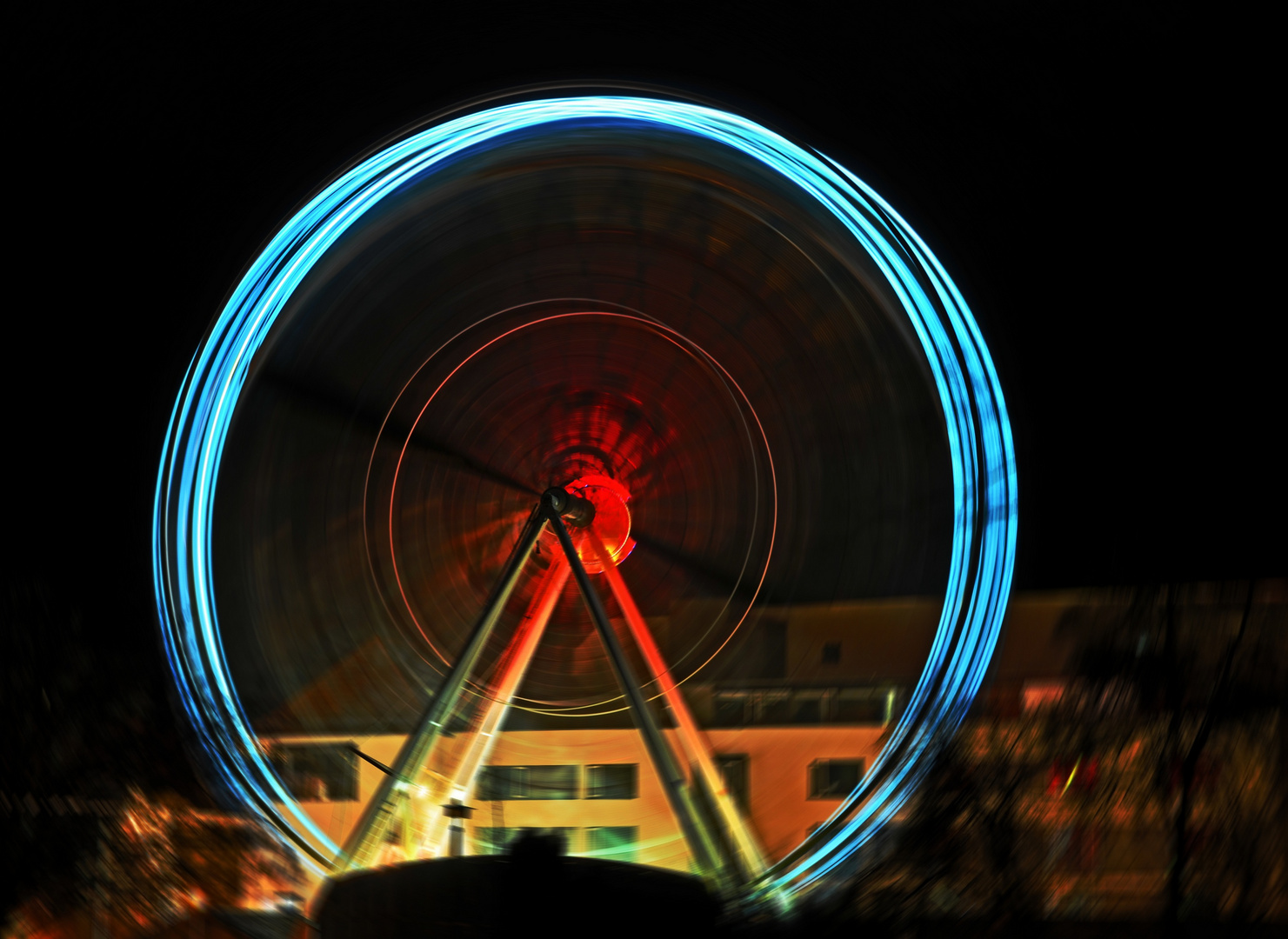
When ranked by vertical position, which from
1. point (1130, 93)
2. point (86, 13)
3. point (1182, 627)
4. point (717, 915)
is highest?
point (86, 13)

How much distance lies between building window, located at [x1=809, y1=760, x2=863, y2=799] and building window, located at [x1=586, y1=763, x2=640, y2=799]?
21cm

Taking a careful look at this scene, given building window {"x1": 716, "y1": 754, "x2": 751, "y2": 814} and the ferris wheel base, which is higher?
building window {"x1": 716, "y1": 754, "x2": 751, "y2": 814}

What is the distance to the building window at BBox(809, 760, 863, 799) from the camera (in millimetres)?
1279

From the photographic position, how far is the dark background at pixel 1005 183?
1.29 metres

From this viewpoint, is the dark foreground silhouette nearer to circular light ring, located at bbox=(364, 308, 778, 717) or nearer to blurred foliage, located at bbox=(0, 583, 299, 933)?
circular light ring, located at bbox=(364, 308, 778, 717)

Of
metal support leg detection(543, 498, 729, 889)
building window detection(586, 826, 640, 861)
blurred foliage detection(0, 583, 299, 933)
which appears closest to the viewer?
metal support leg detection(543, 498, 729, 889)

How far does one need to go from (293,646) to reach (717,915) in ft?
2.08

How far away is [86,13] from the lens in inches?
61.2

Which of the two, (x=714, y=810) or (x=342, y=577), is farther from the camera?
(x=342, y=577)

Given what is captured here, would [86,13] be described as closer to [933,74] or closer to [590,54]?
[590,54]

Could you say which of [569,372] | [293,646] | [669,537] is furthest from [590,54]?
[293,646]

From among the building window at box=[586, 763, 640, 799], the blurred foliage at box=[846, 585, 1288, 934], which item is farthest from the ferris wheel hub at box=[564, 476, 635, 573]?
the blurred foliage at box=[846, 585, 1288, 934]

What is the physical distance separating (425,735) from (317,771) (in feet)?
0.74

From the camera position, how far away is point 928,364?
1.26 meters
